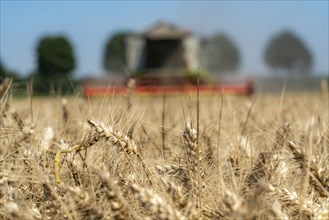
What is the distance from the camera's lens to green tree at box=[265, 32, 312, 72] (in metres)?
93.4

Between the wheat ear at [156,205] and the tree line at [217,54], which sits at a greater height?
the wheat ear at [156,205]

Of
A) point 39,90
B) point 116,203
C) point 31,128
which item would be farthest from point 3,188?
point 39,90

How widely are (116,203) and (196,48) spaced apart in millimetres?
34684

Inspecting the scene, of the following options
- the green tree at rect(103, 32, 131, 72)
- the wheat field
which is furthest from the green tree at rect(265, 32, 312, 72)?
the wheat field

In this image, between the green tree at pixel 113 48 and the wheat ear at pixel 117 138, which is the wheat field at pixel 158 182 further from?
the green tree at pixel 113 48

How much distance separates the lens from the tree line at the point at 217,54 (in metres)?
49.9

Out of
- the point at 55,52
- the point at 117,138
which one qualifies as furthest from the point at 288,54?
the point at 117,138

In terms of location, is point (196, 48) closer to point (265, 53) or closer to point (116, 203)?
point (116, 203)

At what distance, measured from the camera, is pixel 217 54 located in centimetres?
5816

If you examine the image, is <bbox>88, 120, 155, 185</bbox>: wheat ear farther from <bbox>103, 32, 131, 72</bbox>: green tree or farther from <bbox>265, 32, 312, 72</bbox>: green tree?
<bbox>265, 32, 312, 72</bbox>: green tree

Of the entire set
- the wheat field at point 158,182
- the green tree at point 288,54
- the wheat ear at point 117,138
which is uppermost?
the wheat ear at point 117,138

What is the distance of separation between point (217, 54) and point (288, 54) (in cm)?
3941

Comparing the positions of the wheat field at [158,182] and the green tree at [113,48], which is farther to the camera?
the green tree at [113,48]

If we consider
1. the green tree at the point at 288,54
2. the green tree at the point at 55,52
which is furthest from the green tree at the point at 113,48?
the green tree at the point at 288,54
